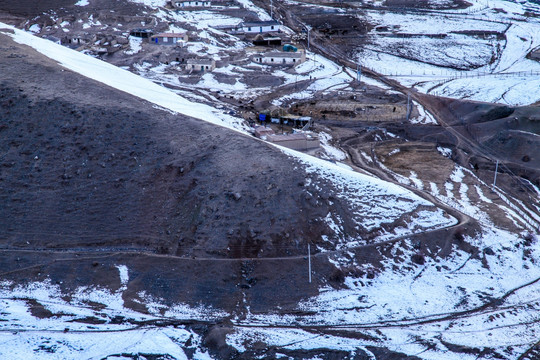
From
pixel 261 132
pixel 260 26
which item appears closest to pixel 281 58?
pixel 260 26

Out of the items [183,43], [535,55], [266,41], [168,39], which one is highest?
[535,55]

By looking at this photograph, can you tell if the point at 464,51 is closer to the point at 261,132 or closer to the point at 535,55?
the point at 535,55

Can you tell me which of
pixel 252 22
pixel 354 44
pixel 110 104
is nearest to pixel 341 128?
pixel 110 104

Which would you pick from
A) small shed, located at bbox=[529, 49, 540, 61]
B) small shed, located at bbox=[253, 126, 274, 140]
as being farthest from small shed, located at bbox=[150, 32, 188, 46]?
small shed, located at bbox=[529, 49, 540, 61]

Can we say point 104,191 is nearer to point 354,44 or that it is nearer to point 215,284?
point 215,284

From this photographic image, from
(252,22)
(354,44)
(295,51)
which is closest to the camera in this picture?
(295,51)
